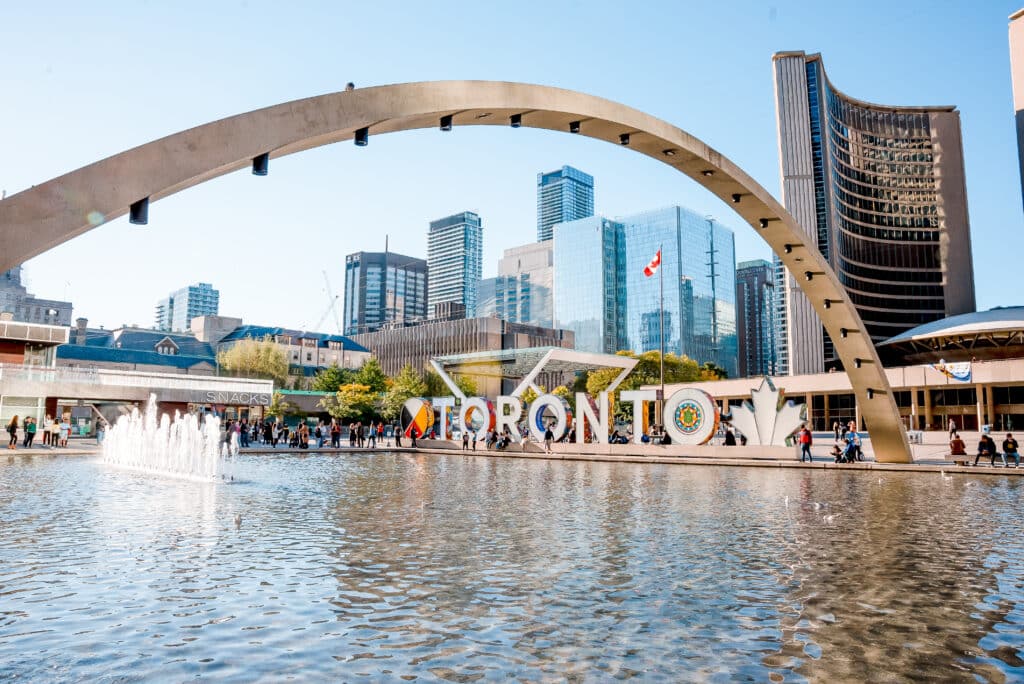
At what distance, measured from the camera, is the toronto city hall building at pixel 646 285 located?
172m

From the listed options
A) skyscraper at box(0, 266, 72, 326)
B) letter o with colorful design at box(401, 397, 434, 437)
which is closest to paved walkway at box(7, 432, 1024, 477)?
letter o with colorful design at box(401, 397, 434, 437)

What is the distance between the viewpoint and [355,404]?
83.0m

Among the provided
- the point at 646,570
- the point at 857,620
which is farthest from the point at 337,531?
the point at 857,620

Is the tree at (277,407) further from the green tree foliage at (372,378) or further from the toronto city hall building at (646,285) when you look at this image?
the toronto city hall building at (646,285)

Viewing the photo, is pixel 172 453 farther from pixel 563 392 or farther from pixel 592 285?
pixel 592 285

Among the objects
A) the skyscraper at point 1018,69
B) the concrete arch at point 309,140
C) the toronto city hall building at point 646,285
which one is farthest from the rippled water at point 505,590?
the toronto city hall building at point 646,285

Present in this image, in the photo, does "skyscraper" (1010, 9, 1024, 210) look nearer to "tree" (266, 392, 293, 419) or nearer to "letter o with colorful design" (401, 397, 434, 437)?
"letter o with colorful design" (401, 397, 434, 437)

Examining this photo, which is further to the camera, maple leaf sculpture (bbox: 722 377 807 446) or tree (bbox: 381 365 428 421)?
tree (bbox: 381 365 428 421)

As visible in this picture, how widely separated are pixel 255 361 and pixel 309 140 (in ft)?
308

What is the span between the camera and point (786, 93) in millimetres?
115438

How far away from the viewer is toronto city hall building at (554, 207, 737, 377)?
172 metres

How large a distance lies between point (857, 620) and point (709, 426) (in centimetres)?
2998

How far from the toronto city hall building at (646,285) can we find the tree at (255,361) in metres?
90.4

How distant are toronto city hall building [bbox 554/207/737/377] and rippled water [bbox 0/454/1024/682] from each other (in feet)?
522
